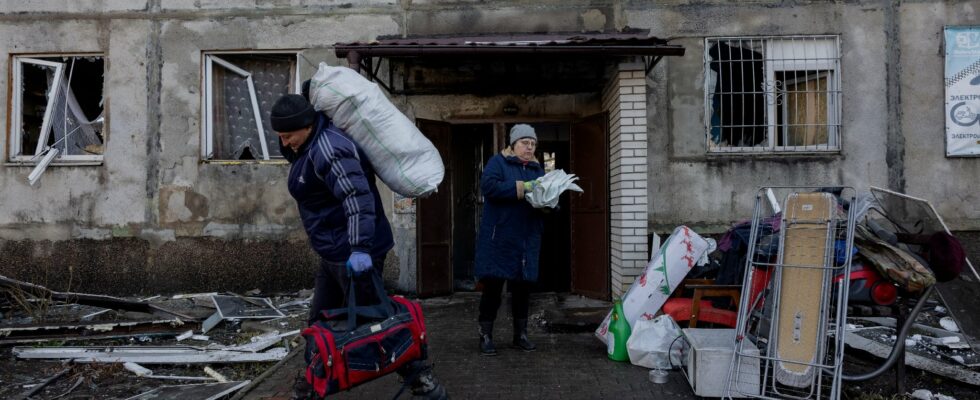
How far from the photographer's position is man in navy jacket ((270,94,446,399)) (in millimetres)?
2787

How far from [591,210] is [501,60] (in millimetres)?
2036

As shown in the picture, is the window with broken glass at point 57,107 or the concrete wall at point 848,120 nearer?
the concrete wall at point 848,120

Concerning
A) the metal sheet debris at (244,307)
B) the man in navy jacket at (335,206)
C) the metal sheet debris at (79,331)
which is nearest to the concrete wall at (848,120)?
the metal sheet debris at (244,307)

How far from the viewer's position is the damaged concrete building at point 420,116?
668 cm

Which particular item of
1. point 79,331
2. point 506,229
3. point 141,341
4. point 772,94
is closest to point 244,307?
point 141,341

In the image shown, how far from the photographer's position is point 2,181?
719 centimetres

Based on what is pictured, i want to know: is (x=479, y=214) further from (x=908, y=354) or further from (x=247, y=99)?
(x=908, y=354)

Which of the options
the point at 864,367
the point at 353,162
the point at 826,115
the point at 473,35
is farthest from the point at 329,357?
the point at 826,115

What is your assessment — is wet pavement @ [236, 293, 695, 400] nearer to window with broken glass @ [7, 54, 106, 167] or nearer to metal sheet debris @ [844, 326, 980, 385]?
metal sheet debris @ [844, 326, 980, 385]

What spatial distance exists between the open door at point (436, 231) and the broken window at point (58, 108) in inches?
168

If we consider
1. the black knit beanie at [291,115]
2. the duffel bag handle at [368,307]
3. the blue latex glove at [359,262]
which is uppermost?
the black knit beanie at [291,115]

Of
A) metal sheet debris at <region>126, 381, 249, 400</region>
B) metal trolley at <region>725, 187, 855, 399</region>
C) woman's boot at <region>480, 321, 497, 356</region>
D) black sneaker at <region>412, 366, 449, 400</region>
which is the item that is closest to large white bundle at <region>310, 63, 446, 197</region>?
black sneaker at <region>412, 366, 449, 400</region>

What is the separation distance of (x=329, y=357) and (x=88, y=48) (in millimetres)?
6838

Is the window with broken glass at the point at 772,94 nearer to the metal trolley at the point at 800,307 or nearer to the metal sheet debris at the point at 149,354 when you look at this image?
the metal trolley at the point at 800,307
